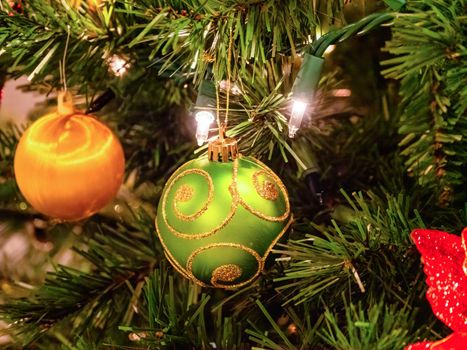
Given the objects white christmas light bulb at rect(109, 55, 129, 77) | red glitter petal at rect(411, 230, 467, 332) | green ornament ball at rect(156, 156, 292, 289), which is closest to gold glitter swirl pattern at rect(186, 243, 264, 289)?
green ornament ball at rect(156, 156, 292, 289)

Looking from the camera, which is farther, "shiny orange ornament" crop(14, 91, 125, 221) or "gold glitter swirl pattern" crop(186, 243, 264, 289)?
"shiny orange ornament" crop(14, 91, 125, 221)

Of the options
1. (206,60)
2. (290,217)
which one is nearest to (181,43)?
(206,60)

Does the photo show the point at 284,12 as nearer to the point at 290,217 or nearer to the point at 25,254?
the point at 290,217

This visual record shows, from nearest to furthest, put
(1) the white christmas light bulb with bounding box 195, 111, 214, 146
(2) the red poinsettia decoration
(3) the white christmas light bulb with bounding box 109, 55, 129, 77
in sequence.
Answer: (2) the red poinsettia decoration → (1) the white christmas light bulb with bounding box 195, 111, 214, 146 → (3) the white christmas light bulb with bounding box 109, 55, 129, 77

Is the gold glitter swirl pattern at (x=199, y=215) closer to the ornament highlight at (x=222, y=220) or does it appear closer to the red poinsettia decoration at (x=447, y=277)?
the ornament highlight at (x=222, y=220)

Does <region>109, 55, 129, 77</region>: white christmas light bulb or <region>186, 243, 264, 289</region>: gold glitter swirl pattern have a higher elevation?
<region>109, 55, 129, 77</region>: white christmas light bulb

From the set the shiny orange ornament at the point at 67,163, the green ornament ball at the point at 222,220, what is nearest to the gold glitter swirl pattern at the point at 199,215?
the green ornament ball at the point at 222,220

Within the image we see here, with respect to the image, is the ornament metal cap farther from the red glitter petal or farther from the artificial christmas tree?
the red glitter petal
